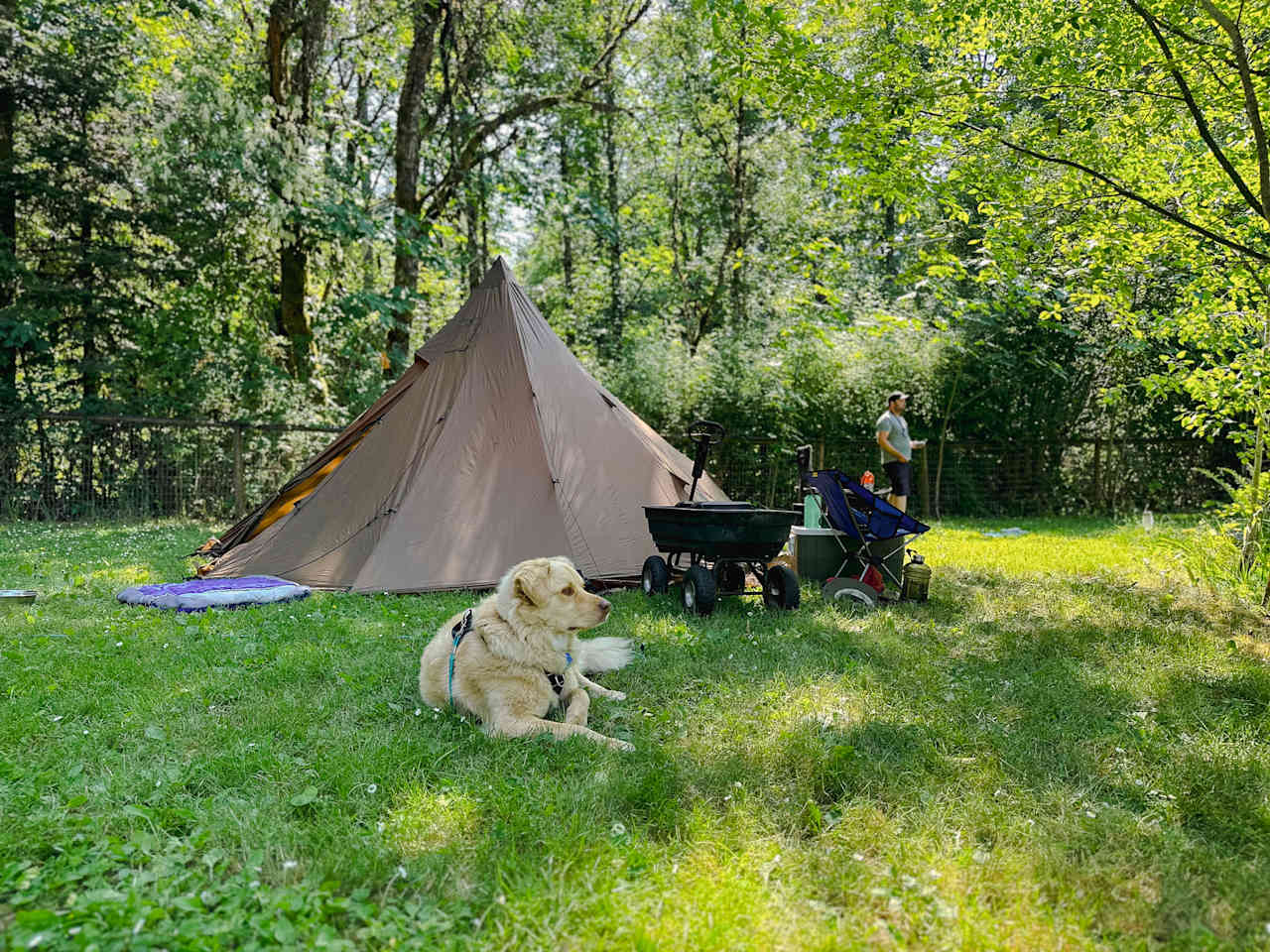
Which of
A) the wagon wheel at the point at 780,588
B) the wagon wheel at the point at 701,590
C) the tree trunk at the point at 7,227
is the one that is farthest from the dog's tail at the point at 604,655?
the tree trunk at the point at 7,227

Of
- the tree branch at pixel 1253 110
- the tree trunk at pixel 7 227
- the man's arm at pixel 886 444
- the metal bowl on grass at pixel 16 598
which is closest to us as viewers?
the tree branch at pixel 1253 110

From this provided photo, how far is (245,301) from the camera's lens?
448 inches

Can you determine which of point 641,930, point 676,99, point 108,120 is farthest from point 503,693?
point 676,99

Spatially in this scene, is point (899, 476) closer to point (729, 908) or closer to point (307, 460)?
point (729, 908)

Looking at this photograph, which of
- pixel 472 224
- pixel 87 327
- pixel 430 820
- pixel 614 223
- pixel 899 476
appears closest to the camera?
pixel 430 820

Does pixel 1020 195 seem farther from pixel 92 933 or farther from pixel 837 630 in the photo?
pixel 92 933

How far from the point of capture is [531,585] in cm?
312

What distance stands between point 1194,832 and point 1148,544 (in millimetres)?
6323

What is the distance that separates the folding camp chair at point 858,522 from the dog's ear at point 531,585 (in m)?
2.77

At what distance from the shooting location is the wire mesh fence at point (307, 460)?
9734mm

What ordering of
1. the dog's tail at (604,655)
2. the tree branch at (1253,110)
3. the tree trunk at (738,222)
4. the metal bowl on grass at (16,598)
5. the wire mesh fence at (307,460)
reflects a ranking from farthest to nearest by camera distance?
the tree trunk at (738,222) → the wire mesh fence at (307,460) → the metal bowl on grass at (16,598) → the tree branch at (1253,110) → the dog's tail at (604,655)

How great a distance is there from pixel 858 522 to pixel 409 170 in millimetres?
8246

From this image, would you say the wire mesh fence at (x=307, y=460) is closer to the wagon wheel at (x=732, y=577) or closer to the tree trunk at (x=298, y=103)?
the tree trunk at (x=298, y=103)

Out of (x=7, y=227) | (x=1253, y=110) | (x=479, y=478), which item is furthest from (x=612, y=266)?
(x=1253, y=110)
